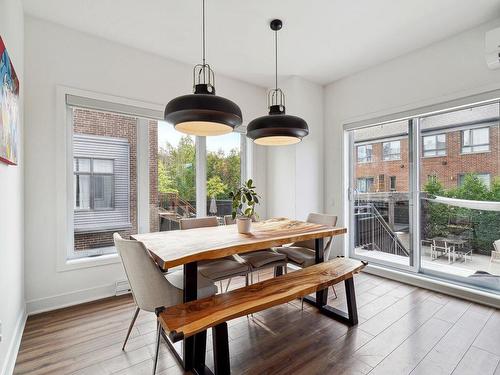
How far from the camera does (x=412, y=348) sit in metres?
1.98

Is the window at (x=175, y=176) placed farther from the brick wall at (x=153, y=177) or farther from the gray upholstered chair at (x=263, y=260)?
the gray upholstered chair at (x=263, y=260)

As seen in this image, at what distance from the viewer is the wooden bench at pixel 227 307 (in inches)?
56.6

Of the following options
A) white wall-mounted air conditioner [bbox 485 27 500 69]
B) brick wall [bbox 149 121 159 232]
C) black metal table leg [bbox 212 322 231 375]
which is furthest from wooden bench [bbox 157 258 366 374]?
white wall-mounted air conditioner [bbox 485 27 500 69]

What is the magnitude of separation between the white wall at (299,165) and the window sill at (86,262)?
8.05 feet

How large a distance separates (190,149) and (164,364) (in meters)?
2.61

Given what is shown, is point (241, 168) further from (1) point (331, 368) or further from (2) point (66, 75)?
(1) point (331, 368)

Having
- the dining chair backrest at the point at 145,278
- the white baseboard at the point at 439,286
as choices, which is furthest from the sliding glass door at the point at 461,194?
the dining chair backrest at the point at 145,278

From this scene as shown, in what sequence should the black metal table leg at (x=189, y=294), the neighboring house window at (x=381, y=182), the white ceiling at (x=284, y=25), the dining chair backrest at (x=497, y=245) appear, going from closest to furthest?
1. the black metal table leg at (x=189, y=294)
2. the white ceiling at (x=284, y=25)
3. the dining chair backrest at (x=497, y=245)
4. the neighboring house window at (x=381, y=182)

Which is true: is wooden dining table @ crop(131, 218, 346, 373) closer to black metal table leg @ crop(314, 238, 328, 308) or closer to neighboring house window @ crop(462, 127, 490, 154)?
black metal table leg @ crop(314, 238, 328, 308)

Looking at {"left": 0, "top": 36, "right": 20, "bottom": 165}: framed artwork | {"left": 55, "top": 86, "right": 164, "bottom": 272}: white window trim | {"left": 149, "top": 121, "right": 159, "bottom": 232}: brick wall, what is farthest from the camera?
{"left": 149, "top": 121, "right": 159, "bottom": 232}: brick wall

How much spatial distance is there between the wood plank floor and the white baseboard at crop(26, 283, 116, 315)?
0.29 feet

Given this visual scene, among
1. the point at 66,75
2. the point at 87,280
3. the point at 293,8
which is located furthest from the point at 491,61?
the point at 87,280

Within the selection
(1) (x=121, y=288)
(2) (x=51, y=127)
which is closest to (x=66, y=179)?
(2) (x=51, y=127)

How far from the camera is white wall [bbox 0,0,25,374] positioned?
65.2 inches
